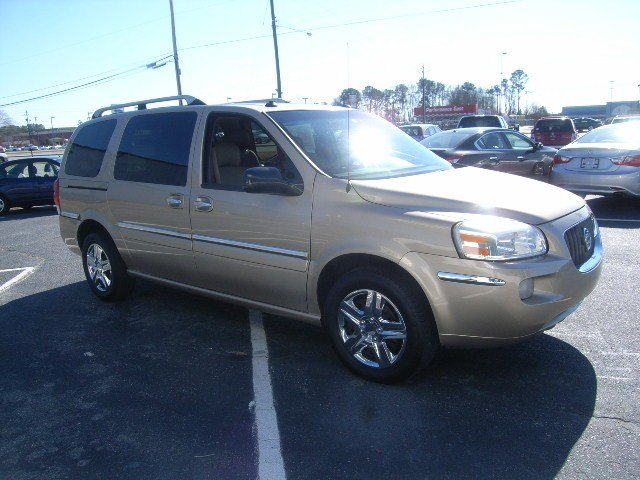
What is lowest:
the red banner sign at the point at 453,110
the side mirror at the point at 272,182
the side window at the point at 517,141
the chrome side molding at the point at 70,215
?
the chrome side molding at the point at 70,215

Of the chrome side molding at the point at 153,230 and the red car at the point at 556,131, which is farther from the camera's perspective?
the red car at the point at 556,131

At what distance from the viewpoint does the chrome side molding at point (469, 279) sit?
3.23m

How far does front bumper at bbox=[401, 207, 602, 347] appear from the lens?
10.6 feet

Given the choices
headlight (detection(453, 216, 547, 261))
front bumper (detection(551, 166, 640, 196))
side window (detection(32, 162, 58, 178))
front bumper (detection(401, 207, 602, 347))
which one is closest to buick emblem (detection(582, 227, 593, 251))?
front bumper (detection(401, 207, 602, 347))

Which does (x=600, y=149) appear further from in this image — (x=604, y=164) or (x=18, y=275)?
(x=18, y=275)

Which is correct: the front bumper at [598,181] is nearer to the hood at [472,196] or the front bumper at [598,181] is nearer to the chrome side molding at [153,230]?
the hood at [472,196]

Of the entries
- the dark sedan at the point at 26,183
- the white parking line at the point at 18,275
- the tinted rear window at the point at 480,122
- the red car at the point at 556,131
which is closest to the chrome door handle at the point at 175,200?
the white parking line at the point at 18,275

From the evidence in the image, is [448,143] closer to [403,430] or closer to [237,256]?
[237,256]

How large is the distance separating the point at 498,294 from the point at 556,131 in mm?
22200

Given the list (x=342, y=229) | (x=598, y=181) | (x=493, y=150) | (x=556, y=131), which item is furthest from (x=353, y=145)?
(x=556, y=131)

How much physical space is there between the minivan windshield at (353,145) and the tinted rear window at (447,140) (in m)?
6.35

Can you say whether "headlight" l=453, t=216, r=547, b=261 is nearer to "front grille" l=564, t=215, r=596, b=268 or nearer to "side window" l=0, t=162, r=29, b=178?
"front grille" l=564, t=215, r=596, b=268

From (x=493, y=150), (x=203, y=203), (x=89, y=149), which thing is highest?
(x=89, y=149)

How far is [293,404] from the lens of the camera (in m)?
3.57
